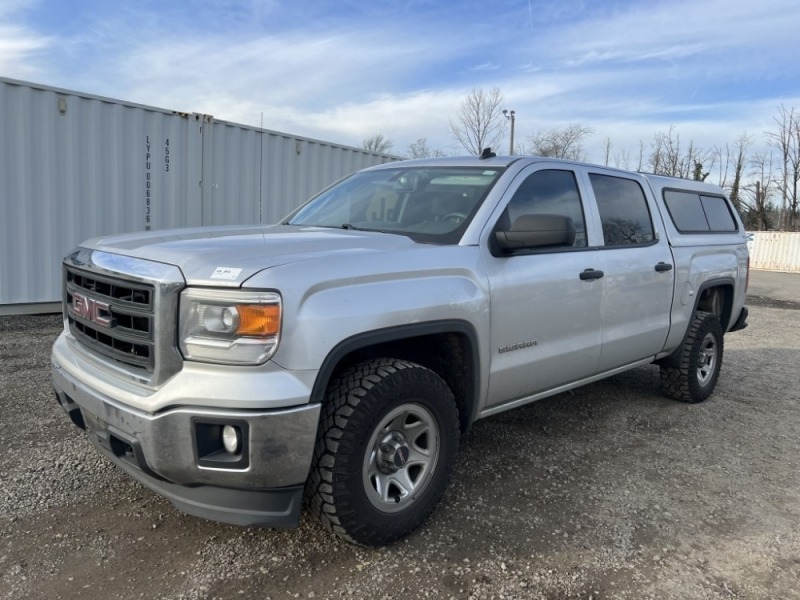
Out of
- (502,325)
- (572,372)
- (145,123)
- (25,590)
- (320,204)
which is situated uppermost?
(145,123)

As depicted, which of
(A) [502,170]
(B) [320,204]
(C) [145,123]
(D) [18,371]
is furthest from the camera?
(C) [145,123]

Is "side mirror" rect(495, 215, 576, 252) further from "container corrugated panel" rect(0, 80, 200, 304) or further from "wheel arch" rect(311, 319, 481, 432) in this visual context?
"container corrugated panel" rect(0, 80, 200, 304)

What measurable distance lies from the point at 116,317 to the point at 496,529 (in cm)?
201

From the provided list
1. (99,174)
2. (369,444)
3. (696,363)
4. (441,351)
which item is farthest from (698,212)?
(99,174)

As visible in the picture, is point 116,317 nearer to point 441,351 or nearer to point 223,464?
point 223,464

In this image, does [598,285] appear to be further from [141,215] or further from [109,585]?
[141,215]

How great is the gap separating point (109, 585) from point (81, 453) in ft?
4.67

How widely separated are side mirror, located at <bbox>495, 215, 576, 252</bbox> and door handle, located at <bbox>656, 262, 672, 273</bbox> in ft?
5.33

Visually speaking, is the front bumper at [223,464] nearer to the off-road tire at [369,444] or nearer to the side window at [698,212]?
the off-road tire at [369,444]

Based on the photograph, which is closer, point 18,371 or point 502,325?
point 502,325

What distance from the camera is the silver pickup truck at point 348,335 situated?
2283 mm

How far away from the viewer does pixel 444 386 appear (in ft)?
9.37

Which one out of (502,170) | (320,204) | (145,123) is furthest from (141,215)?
(502,170)

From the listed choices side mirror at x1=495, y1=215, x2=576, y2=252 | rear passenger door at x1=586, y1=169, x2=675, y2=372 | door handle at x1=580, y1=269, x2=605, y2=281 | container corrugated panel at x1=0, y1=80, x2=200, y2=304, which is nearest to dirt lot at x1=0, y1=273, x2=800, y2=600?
rear passenger door at x1=586, y1=169, x2=675, y2=372
